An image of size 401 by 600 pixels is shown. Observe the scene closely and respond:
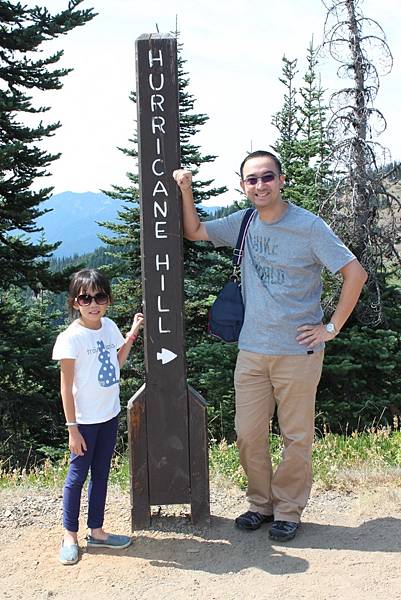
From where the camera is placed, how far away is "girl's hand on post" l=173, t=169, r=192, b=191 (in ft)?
13.3

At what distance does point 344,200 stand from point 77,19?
6284 mm

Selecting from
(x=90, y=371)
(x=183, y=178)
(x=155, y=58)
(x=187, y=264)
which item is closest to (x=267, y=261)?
(x=183, y=178)

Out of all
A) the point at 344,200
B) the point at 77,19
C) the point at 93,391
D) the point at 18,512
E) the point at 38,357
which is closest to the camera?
the point at 93,391

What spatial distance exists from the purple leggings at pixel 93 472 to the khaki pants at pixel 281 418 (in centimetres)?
86

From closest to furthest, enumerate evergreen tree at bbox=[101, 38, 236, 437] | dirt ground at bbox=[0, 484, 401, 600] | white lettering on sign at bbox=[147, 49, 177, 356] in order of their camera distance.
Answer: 1. dirt ground at bbox=[0, 484, 401, 600]
2. white lettering on sign at bbox=[147, 49, 177, 356]
3. evergreen tree at bbox=[101, 38, 236, 437]

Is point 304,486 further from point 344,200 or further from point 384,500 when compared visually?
point 344,200

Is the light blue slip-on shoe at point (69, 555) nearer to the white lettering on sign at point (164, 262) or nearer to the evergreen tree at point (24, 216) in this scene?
the white lettering on sign at point (164, 262)

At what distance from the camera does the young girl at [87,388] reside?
3748 mm

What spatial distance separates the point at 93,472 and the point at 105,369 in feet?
2.21

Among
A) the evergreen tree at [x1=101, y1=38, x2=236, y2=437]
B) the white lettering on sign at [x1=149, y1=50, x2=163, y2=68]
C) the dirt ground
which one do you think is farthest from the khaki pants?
the evergreen tree at [x1=101, y1=38, x2=236, y2=437]

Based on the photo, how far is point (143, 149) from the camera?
13.7 ft

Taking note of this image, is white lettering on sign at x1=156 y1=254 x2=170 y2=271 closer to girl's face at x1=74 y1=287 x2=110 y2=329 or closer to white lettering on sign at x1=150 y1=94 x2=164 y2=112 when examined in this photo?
girl's face at x1=74 y1=287 x2=110 y2=329

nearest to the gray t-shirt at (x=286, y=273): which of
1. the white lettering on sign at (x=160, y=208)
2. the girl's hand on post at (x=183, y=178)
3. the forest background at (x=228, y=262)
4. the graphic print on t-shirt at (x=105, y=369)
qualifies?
the girl's hand on post at (x=183, y=178)

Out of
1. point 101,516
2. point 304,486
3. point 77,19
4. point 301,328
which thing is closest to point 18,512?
point 101,516
